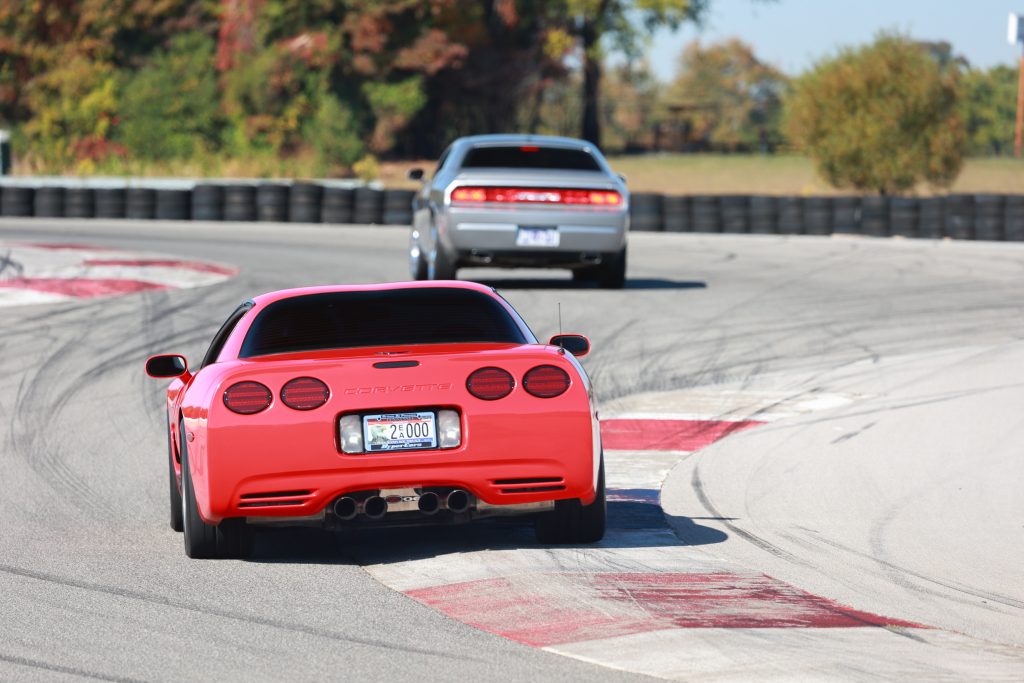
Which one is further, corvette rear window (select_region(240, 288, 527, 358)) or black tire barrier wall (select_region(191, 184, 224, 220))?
black tire barrier wall (select_region(191, 184, 224, 220))

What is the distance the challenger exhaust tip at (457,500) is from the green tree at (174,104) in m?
51.7

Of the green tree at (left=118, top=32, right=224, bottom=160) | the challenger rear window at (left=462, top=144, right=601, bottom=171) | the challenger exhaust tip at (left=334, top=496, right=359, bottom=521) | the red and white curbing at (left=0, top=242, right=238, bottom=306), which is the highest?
the green tree at (left=118, top=32, right=224, bottom=160)

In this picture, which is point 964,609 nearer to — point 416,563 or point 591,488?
point 591,488

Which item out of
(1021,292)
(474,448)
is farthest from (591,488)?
(1021,292)

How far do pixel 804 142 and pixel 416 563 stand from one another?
113 ft

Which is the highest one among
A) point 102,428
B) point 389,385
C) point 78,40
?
point 78,40

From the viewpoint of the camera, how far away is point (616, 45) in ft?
209

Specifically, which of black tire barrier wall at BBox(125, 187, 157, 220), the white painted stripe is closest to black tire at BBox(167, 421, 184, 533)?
the white painted stripe

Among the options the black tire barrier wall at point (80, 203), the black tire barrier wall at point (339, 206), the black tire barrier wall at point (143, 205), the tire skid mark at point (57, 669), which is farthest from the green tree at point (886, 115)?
the tire skid mark at point (57, 669)

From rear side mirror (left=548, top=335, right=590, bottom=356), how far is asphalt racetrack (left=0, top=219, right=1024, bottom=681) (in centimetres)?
80

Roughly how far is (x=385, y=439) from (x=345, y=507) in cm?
30

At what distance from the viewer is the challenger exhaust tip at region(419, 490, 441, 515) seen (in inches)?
255

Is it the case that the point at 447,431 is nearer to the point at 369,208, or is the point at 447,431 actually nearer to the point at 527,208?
the point at 527,208

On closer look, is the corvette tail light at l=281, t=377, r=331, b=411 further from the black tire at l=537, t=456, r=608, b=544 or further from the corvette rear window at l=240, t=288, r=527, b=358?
the black tire at l=537, t=456, r=608, b=544
